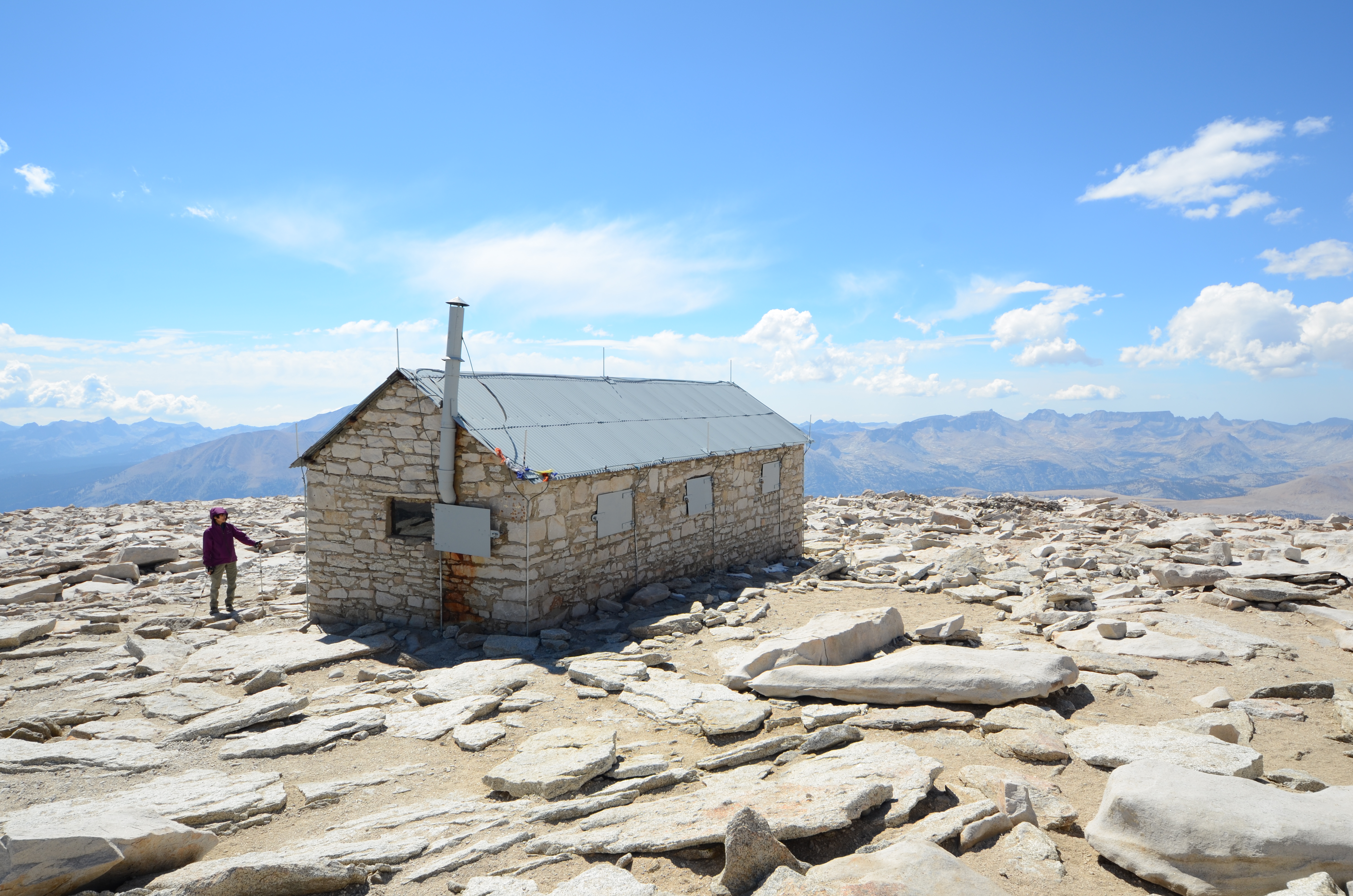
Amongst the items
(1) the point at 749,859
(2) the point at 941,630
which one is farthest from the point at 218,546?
(2) the point at 941,630

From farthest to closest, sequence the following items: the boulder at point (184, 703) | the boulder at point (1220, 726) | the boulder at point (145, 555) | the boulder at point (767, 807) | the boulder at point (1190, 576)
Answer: the boulder at point (145, 555) < the boulder at point (1190, 576) < the boulder at point (184, 703) < the boulder at point (1220, 726) < the boulder at point (767, 807)

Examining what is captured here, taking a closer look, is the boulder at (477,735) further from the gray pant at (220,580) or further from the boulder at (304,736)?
the gray pant at (220,580)

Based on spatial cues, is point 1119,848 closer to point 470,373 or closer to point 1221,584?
point 1221,584

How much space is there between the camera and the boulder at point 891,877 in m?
3.93

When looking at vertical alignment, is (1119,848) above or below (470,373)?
below

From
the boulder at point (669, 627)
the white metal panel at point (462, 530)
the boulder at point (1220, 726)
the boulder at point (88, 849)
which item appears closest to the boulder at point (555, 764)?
the boulder at point (88, 849)

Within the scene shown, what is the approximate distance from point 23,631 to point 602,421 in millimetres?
10749

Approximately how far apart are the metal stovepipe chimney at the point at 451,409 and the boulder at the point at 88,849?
22.0 feet

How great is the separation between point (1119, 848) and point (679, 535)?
441 inches

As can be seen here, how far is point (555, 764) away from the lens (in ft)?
21.8

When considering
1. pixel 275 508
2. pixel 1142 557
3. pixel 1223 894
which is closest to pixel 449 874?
pixel 1223 894

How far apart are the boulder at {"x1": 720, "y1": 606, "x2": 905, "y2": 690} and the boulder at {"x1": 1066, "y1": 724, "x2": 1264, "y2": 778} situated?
3.03 metres

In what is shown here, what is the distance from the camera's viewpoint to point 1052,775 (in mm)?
5848

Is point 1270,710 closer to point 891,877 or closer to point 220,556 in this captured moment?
point 891,877
